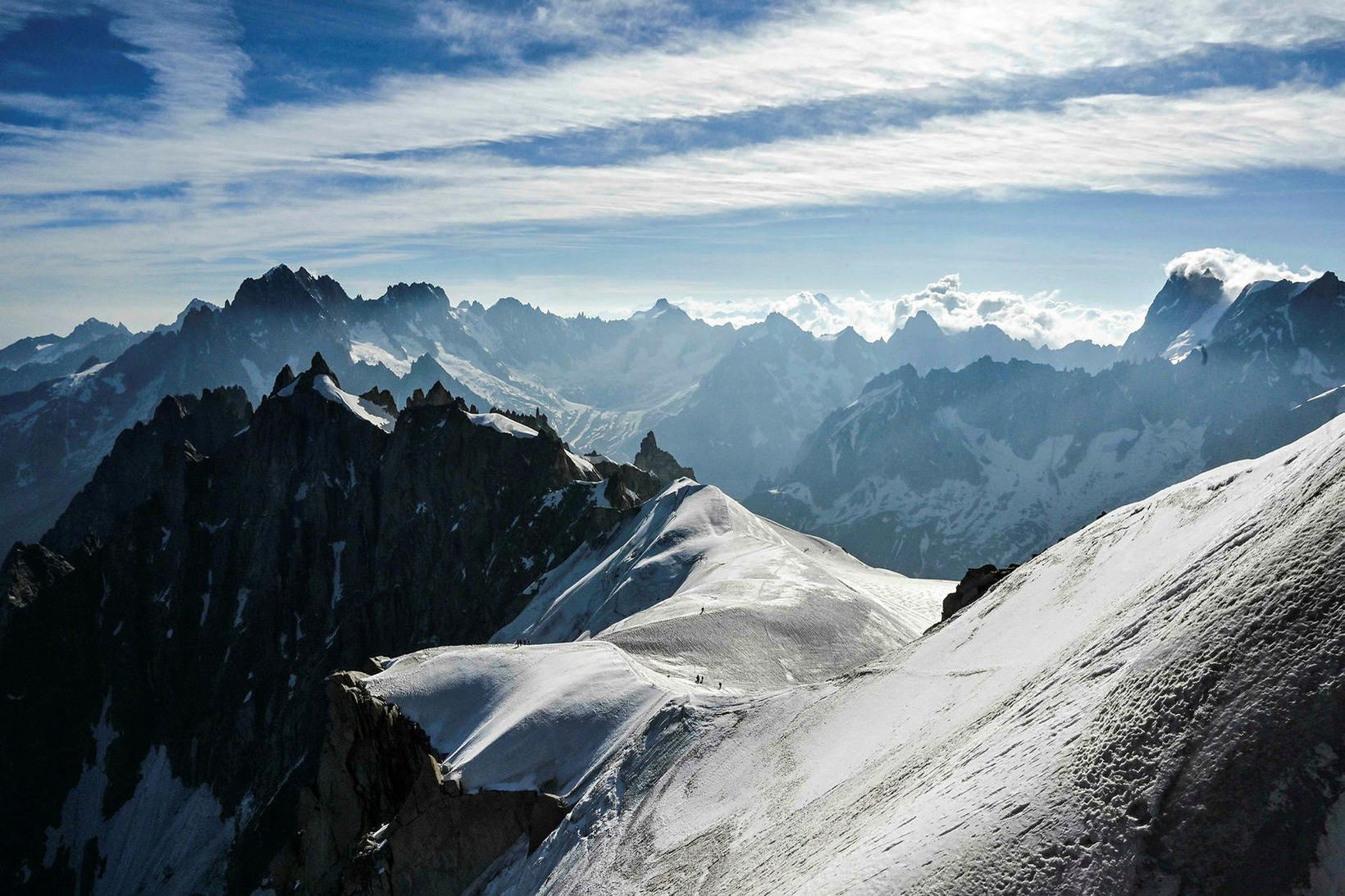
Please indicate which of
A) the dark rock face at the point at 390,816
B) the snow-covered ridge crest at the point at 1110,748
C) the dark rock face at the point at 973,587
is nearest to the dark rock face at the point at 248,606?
the dark rock face at the point at 390,816

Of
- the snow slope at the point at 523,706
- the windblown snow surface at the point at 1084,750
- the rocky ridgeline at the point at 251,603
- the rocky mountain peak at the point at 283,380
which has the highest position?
the windblown snow surface at the point at 1084,750

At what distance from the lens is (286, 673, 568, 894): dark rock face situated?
36406mm

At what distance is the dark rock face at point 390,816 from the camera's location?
3641 centimetres

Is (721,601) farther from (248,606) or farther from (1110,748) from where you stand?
(248,606)

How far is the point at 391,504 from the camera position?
512 feet

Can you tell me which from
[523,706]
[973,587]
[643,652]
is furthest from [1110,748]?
[643,652]

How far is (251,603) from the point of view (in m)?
164

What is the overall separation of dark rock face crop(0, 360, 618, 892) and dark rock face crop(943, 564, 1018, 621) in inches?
3085

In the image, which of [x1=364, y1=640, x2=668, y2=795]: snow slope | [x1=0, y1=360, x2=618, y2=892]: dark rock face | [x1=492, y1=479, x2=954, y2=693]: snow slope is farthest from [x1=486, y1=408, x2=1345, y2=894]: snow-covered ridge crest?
[x1=0, y1=360, x2=618, y2=892]: dark rock face

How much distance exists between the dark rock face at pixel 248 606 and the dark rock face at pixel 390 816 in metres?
73.4

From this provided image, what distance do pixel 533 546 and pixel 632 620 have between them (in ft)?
237

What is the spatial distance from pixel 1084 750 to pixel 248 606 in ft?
590

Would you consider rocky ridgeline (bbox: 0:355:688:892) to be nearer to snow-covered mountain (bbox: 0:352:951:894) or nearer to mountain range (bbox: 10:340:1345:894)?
snow-covered mountain (bbox: 0:352:951:894)

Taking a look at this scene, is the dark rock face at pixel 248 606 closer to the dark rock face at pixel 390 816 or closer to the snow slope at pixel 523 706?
the snow slope at pixel 523 706
